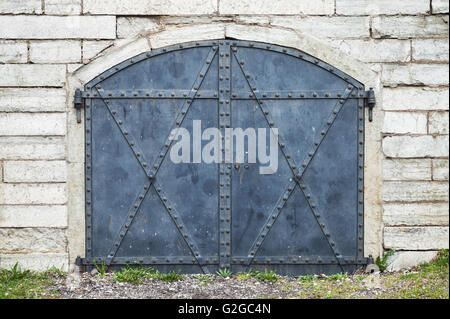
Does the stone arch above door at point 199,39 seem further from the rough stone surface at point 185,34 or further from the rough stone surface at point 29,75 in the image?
the rough stone surface at point 29,75

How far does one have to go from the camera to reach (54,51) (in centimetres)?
471

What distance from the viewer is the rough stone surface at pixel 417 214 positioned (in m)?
4.77

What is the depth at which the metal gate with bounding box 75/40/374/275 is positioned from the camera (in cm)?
478

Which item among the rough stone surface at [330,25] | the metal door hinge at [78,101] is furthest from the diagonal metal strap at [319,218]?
the metal door hinge at [78,101]

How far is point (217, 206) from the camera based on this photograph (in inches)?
190

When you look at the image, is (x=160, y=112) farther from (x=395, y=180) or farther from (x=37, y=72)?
(x=395, y=180)

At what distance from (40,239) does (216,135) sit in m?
1.89

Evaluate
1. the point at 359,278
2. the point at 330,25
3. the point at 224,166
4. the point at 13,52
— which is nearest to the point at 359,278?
the point at 359,278


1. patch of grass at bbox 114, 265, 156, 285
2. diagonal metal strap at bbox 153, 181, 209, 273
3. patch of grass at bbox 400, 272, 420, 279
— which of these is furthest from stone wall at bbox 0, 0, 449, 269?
diagonal metal strap at bbox 153, 181, 209, 273

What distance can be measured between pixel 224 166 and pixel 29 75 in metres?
1.98

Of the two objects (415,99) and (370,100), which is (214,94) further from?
(415,99)

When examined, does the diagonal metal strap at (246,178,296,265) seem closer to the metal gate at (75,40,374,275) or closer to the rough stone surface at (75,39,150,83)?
the metal gate at (75,40,374,275)

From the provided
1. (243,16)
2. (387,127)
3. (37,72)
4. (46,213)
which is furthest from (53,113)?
(387,127)

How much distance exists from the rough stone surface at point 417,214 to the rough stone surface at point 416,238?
6 centimetres
